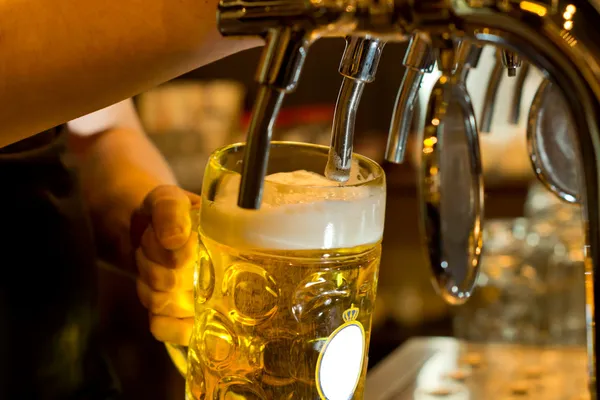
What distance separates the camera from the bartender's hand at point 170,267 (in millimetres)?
727

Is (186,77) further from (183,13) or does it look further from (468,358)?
(183,13)

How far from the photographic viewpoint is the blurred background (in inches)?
69.9

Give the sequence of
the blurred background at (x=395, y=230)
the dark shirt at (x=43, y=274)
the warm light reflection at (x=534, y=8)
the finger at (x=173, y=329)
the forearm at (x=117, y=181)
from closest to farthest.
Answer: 1. the warm light reflection at (x=534, y=8)
2. the finger at (x=173, y=329)
3. the dark shirt at (x=43, y=274)
4. the forearm at (x=117, y=181)
5. the blurred background at (x=395, y=230)

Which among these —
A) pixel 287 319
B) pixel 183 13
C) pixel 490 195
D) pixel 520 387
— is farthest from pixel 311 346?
pixel 490 195

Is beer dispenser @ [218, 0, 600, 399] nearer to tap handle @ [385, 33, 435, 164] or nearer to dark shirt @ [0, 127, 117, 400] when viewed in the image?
tap handle @ [385, 33, 435, 164]

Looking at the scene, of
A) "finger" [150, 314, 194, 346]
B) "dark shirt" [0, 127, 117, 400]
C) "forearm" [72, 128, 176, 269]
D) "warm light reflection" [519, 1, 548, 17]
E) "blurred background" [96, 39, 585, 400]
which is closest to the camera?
"warm light reflection" [519, 1, 548, 17]

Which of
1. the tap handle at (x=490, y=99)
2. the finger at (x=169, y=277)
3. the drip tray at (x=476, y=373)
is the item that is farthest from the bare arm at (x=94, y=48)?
the drip tray at (x=476, y=373)

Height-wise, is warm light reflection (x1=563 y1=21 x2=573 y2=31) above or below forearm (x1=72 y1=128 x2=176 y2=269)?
above

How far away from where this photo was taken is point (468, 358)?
119 centimetres

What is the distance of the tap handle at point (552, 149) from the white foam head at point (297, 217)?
0.26 m

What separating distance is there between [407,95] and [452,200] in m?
0.09

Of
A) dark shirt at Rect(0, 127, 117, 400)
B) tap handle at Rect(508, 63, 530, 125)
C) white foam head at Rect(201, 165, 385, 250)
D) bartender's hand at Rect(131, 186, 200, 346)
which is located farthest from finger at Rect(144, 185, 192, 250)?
tap handle at Rect(508, 63, 530, 125)

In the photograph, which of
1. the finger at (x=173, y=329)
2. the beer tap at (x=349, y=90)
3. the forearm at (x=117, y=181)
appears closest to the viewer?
the beer tap at (x=349, y=90)

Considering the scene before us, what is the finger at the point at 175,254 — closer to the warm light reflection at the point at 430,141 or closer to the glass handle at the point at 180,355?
the glass handle at the point at 180,355
